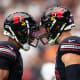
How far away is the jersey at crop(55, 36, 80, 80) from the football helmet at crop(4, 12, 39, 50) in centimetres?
51

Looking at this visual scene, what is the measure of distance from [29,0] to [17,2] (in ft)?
1.21

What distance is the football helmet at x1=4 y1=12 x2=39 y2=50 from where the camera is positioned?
7.47ft

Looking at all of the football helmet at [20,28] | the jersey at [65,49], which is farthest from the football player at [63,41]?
the football helmet at [20,28]

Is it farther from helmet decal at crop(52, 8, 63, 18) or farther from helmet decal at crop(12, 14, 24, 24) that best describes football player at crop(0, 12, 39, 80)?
helmet decal at crop(52, 8, 63, 18)

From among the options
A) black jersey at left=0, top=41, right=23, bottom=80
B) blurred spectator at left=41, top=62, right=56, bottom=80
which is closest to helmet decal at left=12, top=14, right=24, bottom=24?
black jersey at left=0, top=41, right=23, bottom=80

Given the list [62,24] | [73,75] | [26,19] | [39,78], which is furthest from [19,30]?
[39,78]

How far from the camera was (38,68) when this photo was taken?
4988mm

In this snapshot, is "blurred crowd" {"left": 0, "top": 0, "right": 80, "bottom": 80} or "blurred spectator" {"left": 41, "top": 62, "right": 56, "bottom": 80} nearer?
"blurred spectator" {"left": 41, "top": 62, "right": 56, "bottom": 80}

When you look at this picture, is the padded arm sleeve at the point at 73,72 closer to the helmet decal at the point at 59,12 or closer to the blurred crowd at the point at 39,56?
the helmet decal at the point at 59,12

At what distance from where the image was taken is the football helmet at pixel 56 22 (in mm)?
2316

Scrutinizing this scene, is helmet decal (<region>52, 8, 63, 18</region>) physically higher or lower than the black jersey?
higher

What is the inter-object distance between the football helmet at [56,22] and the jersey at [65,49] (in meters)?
0.37

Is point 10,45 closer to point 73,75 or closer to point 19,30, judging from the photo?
point 19,30

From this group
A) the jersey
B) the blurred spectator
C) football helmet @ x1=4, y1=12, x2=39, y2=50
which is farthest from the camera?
the blurred spectator
